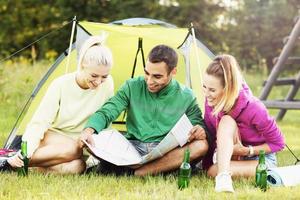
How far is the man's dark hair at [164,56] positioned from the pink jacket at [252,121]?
0.94 feet

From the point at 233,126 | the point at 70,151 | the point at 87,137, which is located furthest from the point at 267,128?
the point at 70,151

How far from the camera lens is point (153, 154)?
308 cm

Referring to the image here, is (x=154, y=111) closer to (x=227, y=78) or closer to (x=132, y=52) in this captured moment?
(x=227, y=78)

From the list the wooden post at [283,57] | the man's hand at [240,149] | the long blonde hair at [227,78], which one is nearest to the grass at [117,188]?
the man's hand at [240,149]

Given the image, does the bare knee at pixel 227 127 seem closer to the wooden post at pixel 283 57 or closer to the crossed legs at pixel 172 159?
the crossed legs at pixel 172 159

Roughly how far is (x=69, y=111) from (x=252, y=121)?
960 mm

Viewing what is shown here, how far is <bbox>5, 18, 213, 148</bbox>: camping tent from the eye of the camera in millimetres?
4016

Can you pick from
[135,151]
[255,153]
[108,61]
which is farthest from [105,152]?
[255,153]

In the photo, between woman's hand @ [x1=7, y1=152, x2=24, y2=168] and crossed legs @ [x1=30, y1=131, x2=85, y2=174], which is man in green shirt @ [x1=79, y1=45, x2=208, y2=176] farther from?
woman's hand @ [x1=7, y1=152, x2=24, y2=168]

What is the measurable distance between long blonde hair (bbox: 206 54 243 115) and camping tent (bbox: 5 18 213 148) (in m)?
0.86

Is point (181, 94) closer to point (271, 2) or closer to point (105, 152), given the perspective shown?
point (105, 152)

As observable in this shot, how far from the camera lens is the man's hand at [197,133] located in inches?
123

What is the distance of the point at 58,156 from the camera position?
3.15 metres

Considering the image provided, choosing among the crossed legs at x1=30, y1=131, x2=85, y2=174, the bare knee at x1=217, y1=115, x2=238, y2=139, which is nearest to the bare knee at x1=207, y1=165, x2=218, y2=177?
the bare knee at x1=217, y1=115, x2=238, y2=139
